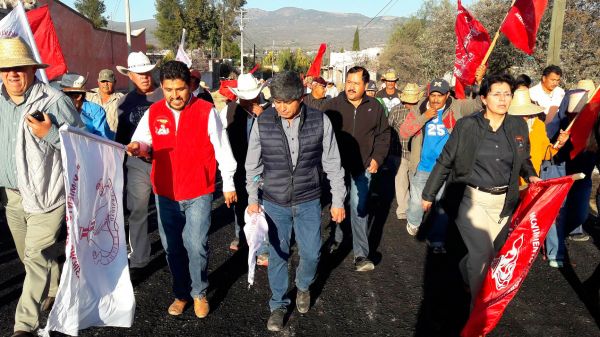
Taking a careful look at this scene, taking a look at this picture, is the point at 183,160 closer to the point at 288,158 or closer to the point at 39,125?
the point at 288,158

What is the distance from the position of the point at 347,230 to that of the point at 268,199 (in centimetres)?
264

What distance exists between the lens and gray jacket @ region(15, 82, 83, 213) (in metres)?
3.24

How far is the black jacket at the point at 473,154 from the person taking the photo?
141 inches

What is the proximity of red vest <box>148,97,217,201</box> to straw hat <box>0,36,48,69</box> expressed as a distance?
2.93 feet

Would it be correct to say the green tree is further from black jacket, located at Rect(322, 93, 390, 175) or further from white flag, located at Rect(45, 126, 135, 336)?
white flag, located at Rect(45, 126, 135, 336)

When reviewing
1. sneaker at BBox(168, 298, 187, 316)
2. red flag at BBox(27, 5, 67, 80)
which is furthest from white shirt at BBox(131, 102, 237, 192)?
red flag at BBox(27, 5, 67, 80)

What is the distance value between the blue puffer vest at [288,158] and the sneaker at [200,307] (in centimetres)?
107

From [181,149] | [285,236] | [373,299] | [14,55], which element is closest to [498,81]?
[285,236]

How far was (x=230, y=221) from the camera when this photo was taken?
21.2ft

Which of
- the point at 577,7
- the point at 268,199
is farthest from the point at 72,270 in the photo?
the point at 577,7

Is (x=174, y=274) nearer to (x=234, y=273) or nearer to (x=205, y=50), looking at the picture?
(x=234, y=273)

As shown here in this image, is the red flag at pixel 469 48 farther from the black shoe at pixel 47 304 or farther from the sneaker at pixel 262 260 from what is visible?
the black shoe at pixel 47 304

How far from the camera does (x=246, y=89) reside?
195 inches

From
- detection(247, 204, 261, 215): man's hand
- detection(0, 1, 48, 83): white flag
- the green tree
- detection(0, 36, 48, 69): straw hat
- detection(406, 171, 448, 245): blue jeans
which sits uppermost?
the green tree
